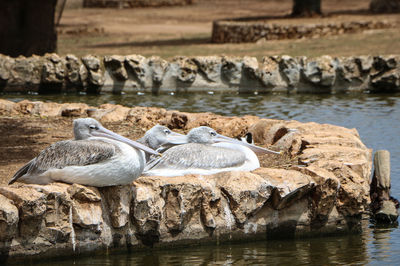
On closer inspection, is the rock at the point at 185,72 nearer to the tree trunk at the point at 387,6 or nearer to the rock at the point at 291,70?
the rock at the point at 291,70

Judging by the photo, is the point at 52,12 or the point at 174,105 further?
the point at 52,12

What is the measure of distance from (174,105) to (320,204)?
754 cm

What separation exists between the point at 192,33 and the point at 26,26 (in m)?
9.24

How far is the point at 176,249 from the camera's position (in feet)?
23.4

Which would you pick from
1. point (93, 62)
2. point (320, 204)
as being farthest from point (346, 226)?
point (93, 62)

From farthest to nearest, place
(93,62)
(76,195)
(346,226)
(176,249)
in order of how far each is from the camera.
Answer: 1. (93,62)
2. (346,226)
3. (176,249)
4. (76,195)

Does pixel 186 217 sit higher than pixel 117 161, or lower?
lower

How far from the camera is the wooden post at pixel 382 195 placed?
8094 millimetres

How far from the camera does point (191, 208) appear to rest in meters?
7.12

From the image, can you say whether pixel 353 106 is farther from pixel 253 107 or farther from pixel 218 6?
pixel 218 6

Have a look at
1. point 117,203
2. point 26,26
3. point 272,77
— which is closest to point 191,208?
point 117,203

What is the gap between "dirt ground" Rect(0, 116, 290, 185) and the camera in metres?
8.83

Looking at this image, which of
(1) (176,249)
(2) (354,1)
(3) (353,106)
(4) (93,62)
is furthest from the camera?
(2) (354,1)

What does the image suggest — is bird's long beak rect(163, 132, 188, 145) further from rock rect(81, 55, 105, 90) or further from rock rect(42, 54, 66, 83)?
rock rect(42, 54, 66, 83)
